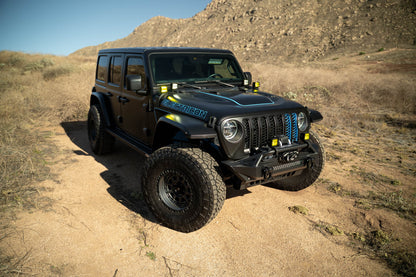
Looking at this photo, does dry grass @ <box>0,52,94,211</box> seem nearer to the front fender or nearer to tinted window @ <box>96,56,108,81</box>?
tinted window @ <box>96,56,108,81</box>

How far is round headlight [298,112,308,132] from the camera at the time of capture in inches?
132

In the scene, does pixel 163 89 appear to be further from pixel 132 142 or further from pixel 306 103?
pixel 306 103

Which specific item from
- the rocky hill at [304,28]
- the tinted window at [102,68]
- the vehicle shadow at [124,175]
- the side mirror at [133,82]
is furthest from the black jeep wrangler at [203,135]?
the rocky hill at [304,28]

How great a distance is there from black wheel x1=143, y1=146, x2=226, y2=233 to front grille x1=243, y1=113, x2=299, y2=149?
495 mm

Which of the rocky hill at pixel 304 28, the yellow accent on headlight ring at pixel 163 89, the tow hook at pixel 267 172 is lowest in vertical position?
the tow hook at pixel 267 172

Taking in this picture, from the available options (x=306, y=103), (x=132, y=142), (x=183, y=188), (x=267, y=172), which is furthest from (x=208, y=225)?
(x=306, y=103)

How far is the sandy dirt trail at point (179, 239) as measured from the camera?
2.50 meters

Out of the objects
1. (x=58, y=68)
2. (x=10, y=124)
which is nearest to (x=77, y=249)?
(x=10, y=124)

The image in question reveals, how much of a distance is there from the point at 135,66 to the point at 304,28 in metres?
43.3

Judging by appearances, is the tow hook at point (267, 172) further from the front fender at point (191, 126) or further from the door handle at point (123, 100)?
the door handle at point (123, 100)

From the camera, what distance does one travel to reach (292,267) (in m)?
2.54

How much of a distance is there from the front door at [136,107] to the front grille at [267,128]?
61.4 inches

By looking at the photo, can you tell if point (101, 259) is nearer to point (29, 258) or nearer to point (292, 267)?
point (29, 258)

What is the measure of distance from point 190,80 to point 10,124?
5365mm
